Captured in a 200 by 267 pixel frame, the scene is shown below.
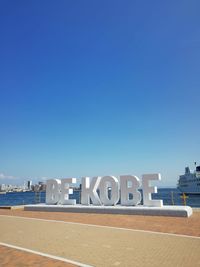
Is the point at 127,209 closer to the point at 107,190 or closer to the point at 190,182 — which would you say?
the point at 107,190

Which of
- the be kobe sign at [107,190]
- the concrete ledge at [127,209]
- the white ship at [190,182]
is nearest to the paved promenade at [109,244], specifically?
the concrete ledge at [127,209]

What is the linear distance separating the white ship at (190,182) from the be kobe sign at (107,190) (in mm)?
65592

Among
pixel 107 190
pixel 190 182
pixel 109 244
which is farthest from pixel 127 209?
pixel 190 182

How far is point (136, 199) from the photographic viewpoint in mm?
18844

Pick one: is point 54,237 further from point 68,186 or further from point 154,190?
point 68,186

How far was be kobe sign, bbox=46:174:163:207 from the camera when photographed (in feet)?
61.1

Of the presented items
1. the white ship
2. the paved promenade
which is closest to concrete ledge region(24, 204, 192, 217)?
the paved promenade

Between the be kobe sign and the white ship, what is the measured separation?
65592 millimetres

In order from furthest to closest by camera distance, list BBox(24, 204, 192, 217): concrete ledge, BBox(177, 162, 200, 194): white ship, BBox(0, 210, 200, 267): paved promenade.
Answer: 1. BBox(177, 162, 200, 194): white ship
2. BBox(24, 204, 192, 217): concrete ledge
3. BBox(0, 210, 200, 267): paved promenade

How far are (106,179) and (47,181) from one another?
21.9 ft

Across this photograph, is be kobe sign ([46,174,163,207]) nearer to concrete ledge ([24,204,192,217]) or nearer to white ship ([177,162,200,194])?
concrete ledge ([24,204,192,217])

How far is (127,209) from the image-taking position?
57.1 ft

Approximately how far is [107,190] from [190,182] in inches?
2691

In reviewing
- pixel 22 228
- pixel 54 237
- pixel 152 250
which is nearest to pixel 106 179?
pixel 22 228
